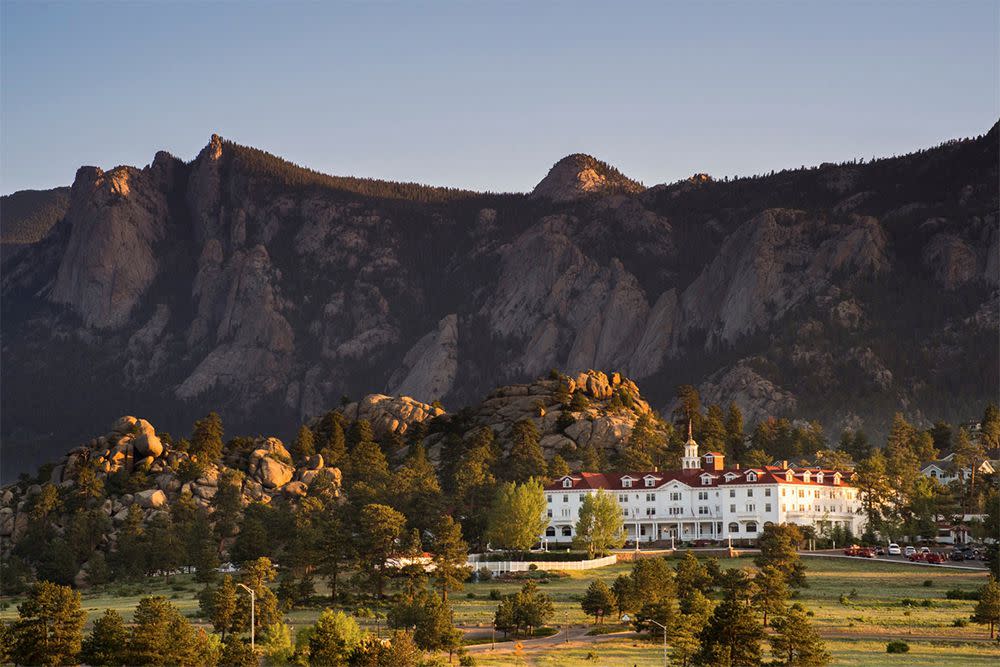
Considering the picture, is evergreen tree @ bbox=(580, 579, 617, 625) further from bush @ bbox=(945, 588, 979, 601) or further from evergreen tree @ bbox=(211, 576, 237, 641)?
bush @ bbox=(945, 588, 979, 601)

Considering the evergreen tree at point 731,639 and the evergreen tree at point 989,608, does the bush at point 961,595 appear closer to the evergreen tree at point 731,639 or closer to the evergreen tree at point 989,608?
the evergreen tree at point 989,608

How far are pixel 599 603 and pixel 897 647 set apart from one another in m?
34.0

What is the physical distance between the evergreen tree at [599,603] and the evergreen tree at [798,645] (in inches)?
1132

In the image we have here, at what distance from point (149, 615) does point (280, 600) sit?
147 ft

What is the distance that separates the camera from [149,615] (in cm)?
14175

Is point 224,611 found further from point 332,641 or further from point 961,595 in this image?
point 961,595

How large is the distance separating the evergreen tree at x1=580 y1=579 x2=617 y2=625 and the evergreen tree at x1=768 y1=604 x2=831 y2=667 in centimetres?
2874

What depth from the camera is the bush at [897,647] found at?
5827 inches

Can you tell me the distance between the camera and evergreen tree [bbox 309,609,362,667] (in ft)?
453

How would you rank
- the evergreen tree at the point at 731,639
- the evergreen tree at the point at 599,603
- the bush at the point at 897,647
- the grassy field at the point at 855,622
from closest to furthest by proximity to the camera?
1. the evergreen tree at the point at 731,639
2. the grassy field at the point at 855,622
3. the bush at the point at 897,647
4. the evergreen tree at the point at 599,603

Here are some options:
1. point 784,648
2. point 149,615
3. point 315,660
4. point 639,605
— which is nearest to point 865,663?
point 784,648

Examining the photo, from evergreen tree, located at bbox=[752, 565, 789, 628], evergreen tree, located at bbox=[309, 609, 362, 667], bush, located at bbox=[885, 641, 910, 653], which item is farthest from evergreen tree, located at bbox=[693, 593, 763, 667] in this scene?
evergreen tree, located at bbox=[309, 609, 362, 667]

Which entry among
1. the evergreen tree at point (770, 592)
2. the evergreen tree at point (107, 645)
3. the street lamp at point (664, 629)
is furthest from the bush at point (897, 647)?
the evergreen tree at point (107, 645)

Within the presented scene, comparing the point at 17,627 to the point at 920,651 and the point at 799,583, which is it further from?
the point at 799,583
